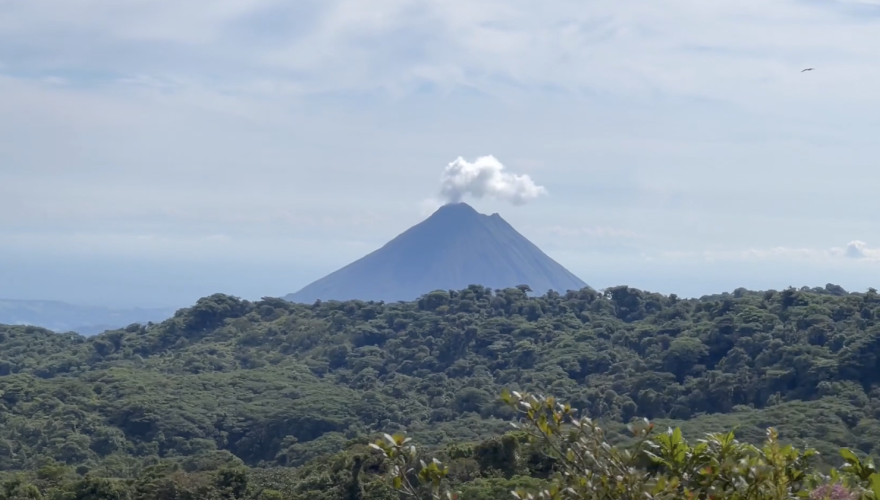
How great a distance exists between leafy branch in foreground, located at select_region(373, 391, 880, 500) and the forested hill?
72.6 feet

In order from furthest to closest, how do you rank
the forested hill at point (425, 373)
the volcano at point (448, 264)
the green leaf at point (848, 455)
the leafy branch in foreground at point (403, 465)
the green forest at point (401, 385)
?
the volcano at point (448, 264) → the forested hill at point (425, 373) → the green forest at point (401, 385) → the green leaf at point (848, 455) → the leafy branch in foreground at point (403, 465)

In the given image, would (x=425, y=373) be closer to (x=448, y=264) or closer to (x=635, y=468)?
(x=635, y=468)

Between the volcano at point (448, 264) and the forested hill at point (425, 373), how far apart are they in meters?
70.4

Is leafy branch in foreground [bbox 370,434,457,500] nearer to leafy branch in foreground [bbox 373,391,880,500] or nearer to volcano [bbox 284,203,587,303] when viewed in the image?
leafy branch in foreground [bbox 373,391,880,500]

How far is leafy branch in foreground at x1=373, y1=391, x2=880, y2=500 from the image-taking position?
4051 mm

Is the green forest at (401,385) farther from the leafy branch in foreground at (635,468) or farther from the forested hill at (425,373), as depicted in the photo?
the leafy branch in foreground at (635,468)

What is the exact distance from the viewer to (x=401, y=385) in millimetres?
45125

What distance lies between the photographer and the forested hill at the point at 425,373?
3388 centimetres

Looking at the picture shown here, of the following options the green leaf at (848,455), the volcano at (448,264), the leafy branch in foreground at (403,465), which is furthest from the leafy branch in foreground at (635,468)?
the volcano at (448,264)

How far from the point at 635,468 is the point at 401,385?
1624 inches

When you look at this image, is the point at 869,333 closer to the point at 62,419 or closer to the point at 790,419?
the point at 790,419

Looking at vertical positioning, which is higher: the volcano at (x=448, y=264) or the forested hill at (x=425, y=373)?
the volcano at (x=448, y=264)

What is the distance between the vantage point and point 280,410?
38531 millimetres

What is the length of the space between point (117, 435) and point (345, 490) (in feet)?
59.4
